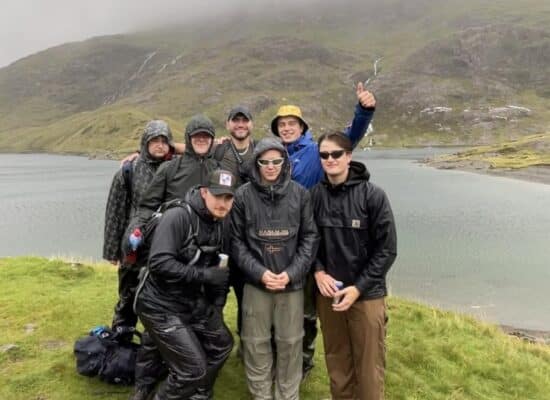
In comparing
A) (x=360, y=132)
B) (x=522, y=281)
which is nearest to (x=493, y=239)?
(x=522, y=281)

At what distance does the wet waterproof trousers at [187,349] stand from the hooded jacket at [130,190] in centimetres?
198

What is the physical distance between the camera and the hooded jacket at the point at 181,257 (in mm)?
5215

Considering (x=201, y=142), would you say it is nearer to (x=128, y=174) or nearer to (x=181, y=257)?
(x=128, y=174)

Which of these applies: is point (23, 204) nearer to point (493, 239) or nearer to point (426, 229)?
point (426, 229)

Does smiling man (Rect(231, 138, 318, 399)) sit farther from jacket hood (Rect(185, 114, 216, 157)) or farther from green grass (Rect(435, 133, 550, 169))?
green grass (Rect(435, 133, 550, 169))

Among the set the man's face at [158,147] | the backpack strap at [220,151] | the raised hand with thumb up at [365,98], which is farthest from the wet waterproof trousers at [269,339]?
the raised hand with thumb up at [365,98]

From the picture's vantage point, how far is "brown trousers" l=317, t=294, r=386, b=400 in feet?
19.1

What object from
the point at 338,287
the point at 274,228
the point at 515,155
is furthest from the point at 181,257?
the point at 515,155

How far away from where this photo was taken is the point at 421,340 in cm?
955

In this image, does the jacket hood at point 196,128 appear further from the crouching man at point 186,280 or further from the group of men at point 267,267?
the crouching man at point 186,280

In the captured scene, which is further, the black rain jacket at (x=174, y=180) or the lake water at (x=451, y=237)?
the lake water at (x=451, y=237)

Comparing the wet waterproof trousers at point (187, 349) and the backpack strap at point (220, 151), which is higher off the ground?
the backpack strap at point (220, 151)

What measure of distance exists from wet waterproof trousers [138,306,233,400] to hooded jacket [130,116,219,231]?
1455 millimetres

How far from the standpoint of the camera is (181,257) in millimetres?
5340
